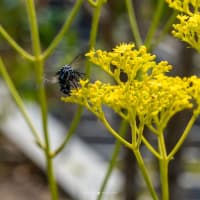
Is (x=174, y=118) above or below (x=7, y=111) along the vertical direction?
below

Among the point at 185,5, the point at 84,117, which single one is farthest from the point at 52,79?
the point at 84,117

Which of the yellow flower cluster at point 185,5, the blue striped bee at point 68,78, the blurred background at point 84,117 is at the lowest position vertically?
the blue striped bee at point 68,78

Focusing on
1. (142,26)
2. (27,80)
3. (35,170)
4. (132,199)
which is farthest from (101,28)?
(35,170)

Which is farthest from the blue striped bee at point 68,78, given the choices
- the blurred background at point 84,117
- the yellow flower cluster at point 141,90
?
the blurred background at point 84,117

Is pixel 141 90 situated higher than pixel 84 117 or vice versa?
pixel 84 117

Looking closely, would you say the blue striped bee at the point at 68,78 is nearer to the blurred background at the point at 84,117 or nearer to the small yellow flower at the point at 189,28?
the small yellow flower at the point at 189,28

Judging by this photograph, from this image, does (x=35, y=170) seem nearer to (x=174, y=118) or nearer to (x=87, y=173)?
(x=87, y=173)

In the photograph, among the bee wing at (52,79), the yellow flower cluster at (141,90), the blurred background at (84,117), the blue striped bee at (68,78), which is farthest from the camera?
the blurred background at (84,117)

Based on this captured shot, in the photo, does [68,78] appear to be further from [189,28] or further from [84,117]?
[84,117]
